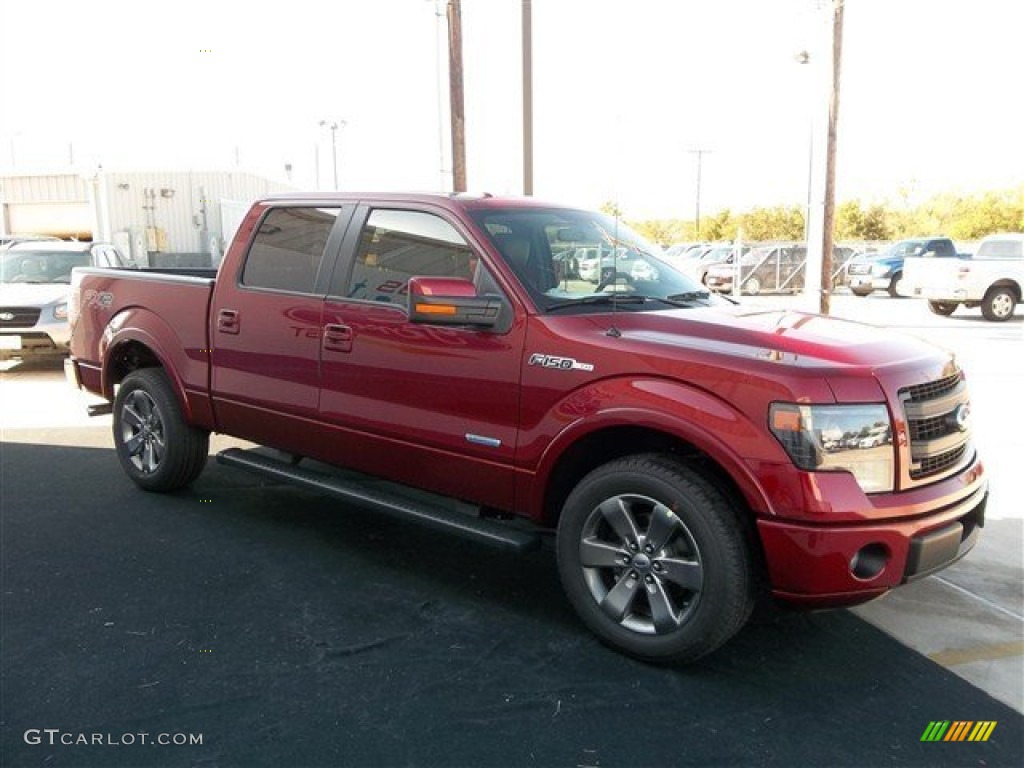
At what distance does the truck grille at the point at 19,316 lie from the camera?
10656 millimetres

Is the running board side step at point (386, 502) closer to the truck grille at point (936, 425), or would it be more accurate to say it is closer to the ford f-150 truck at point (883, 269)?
the truck grille at point (936, 425)

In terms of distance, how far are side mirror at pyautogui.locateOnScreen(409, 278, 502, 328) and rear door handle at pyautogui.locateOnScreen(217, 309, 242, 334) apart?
1634 mm

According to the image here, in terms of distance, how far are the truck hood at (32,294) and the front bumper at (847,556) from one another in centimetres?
965

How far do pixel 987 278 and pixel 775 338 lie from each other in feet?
59.4

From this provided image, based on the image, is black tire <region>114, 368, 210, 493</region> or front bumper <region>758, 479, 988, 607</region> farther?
black tire <region>114, 368, 210, 493</region>

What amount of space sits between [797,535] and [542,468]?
3.58 feet

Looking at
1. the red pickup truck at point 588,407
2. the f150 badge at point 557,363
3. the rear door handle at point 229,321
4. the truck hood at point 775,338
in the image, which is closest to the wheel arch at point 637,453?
the red pickup truck at point 588,407

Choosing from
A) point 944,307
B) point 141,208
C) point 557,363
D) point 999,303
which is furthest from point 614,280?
point 141,208

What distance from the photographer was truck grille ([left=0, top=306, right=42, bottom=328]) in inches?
420

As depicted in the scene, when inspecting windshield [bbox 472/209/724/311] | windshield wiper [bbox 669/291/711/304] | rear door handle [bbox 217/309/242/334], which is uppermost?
windshield [bbox 472/209/724/311]

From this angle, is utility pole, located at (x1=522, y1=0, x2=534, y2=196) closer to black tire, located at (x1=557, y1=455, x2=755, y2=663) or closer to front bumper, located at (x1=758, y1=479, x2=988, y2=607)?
black tire, located at (x1=557, y1=455, x2=755, y2=663)

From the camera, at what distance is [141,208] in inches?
1252

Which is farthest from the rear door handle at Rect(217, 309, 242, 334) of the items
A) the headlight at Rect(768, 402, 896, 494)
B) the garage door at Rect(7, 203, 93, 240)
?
the garage door at Rect(7, 203, 93, 240)

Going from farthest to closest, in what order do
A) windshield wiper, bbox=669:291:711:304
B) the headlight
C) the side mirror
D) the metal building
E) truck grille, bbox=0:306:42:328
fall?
the metal building
truck grille, bbox=0:306:42:328
windshield wiper, bbox=669:291:711:304
the side mirror
the headlight
